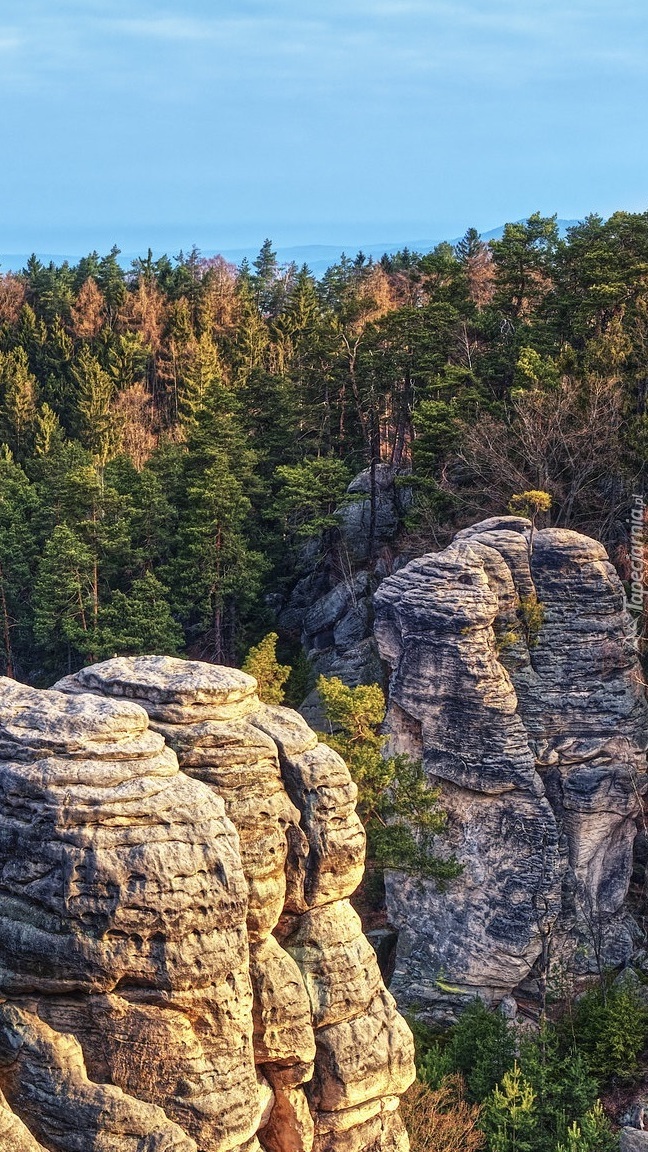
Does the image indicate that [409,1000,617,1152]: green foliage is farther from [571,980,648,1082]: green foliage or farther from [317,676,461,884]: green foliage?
[317,676,461,884]: green foliage

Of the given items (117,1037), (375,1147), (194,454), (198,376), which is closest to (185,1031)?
(117,1037)

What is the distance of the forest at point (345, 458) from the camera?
3244cm

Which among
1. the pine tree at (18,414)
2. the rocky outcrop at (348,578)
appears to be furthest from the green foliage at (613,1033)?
the pine tree at (18,414)

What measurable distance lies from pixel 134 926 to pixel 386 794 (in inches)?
562

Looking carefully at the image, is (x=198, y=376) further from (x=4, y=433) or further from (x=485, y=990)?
(x=485, y=990)

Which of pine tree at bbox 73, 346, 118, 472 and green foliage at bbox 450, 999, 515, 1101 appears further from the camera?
pine tree at bbox 73, 346, 118, 472

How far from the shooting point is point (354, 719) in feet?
80.8

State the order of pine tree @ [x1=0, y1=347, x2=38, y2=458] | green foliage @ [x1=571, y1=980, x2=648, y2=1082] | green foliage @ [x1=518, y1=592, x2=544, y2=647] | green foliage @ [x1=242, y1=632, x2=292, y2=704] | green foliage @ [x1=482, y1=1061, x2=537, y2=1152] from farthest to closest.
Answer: pine tree @ [x1=0, y1=347, x2=38, y2=458], green foliage @ [x1=242, y1=632, x2=292, y2=704], green foliage @ [x1=518, y1=592, x2=544, y2=647], green foliage @ [x1=571, y1=980, x2=648, y2=1082], green foliage @ [x1=482, y1=1061, x2=537, y2=1152]

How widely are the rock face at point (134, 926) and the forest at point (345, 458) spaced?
1900 centimetres

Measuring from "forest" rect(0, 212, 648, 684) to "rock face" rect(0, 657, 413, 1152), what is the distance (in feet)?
62.3

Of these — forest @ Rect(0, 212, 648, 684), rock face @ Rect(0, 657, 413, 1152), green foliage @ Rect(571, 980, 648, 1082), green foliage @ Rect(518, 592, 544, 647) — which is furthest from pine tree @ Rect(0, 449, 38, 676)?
rock face @ Rect(0, 657, 413, 1152)

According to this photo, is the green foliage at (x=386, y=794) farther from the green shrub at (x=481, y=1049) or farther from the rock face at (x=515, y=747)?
the green shrub at (x=481, y=1049)

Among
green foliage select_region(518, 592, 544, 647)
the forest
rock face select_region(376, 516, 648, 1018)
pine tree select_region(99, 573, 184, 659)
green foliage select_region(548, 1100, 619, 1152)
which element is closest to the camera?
green foliage select_region(548, 1100, 619, 1152)

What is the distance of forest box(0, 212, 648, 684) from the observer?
32438mm
